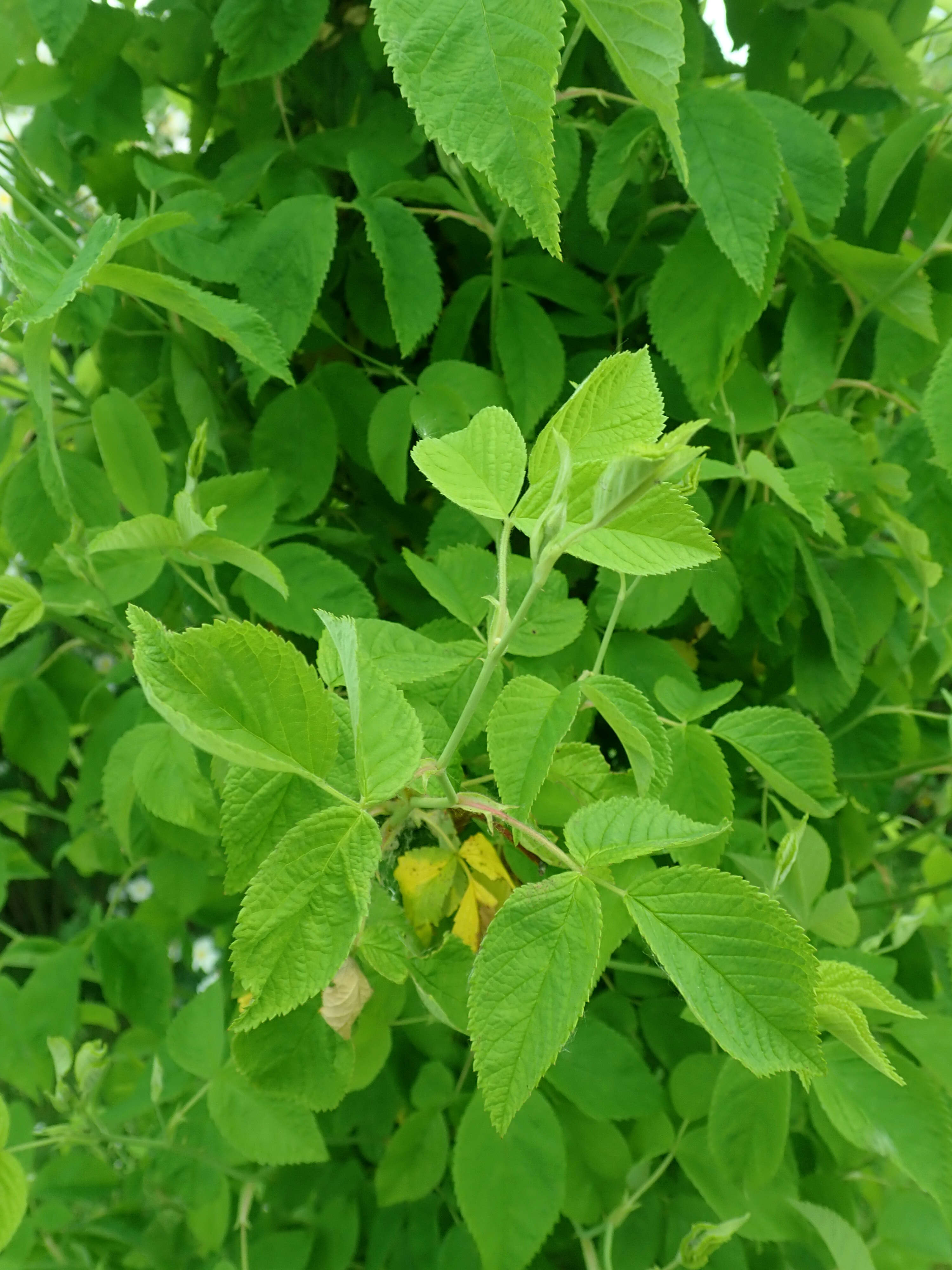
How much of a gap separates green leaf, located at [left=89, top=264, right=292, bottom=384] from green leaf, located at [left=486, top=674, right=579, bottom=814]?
0.15 meters

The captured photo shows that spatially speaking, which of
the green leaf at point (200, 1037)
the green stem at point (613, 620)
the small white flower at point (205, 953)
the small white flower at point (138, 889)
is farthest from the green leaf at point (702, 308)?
the small white flower at point (138, 889)

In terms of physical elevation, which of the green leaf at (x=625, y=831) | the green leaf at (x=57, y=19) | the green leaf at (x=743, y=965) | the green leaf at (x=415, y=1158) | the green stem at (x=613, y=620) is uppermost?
the green leaf at (x=57, y=19)

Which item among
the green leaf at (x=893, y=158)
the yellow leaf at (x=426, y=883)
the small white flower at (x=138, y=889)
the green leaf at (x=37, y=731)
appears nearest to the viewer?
the yellow leaf at (x=426, y=883)

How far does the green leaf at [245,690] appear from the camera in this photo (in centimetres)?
20

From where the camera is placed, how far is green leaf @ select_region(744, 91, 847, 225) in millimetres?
414

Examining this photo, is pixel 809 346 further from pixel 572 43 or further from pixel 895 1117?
pixel 895 1117

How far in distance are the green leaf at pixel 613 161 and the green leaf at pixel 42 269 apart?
21 centimetres

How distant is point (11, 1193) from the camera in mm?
365

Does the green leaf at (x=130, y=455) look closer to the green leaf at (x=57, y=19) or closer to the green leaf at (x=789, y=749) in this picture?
the green leaf at (x=57, y=19)

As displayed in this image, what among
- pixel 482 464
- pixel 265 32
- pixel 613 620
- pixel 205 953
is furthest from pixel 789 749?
pixel 205 953

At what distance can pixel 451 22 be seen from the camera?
204 mm

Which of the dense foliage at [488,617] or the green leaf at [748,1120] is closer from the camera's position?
the dense foliage at [488,617]

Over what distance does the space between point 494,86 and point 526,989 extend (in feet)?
0.69

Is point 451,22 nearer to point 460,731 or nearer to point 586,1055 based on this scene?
point 460,731
